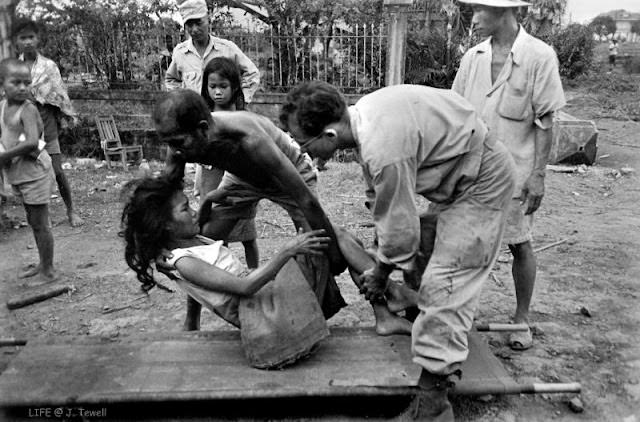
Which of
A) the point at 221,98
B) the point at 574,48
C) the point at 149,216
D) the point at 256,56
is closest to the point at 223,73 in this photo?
the point at 221,98

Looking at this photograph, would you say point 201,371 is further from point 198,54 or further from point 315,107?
point 198,54

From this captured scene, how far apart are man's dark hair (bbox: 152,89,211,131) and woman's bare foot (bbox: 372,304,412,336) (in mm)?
1422

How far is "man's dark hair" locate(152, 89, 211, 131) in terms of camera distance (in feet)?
9.14

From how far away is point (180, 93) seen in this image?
9.28 ft

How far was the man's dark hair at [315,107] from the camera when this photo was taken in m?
2.47

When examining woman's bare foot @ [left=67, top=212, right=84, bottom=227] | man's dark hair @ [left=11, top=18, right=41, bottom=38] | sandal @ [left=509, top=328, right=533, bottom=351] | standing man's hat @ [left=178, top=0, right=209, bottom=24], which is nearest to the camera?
sandal @ [left=509, top=328, right=533, bottom=351]

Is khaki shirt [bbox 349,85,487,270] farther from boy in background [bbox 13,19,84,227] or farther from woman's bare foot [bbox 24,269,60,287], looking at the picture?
boy in background [bbox 13,19,84,227]

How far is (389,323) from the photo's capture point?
3.34m

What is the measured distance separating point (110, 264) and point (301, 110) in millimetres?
3440

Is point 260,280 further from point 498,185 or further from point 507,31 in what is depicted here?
point 507,31

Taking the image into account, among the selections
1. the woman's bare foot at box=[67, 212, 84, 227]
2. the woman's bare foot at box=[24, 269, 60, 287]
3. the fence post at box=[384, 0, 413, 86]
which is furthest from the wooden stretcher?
the fence post at box=[384, 0, 413, 86]

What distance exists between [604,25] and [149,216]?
2355 centimetres

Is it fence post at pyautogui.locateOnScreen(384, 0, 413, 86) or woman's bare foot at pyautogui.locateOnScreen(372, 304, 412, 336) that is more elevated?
fence post at pyautogui.locateOnScreen(384, 0, 413, 86)

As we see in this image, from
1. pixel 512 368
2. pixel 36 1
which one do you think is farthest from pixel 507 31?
pixel 36 1
